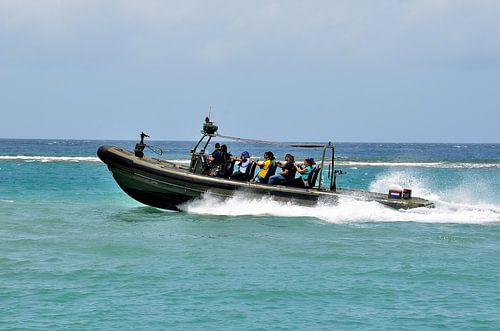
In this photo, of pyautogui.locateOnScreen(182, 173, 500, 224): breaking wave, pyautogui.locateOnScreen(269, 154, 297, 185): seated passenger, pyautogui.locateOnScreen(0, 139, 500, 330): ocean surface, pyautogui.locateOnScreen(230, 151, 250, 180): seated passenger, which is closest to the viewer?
pyautogui.locateOnScreen(0, 139, 500, 330): ocean surface

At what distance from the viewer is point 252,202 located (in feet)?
55.9

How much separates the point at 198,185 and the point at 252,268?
235 inches

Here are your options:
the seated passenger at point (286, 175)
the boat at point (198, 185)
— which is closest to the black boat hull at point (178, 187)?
the boat at point (198, 185)

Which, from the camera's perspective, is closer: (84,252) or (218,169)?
(84,252)

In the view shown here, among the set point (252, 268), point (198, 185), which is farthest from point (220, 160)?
point (252, 268)

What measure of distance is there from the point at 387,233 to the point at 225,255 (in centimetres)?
407

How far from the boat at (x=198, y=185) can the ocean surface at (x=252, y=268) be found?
0.24 meters

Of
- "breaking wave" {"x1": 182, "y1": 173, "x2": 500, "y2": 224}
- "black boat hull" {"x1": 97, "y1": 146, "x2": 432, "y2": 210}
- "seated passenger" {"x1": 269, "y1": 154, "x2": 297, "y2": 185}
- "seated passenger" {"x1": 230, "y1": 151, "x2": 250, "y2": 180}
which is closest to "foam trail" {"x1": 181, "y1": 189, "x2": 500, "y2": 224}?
"breaking wave" {"x1": 182, "y1": 173, "x2": 500, "y2": 224}

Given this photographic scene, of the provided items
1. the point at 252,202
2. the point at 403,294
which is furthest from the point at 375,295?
the point at 252,202

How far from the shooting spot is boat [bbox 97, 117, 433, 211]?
16.9 m

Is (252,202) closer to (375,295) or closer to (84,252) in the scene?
(84,252)

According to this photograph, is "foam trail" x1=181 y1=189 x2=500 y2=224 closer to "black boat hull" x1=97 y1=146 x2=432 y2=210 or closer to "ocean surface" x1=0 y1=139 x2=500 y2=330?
"ocean surface" x1=0 y1=139 x2=500 y2=330

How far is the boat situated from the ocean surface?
0.24m

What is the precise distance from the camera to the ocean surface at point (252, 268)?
884 centimetres
